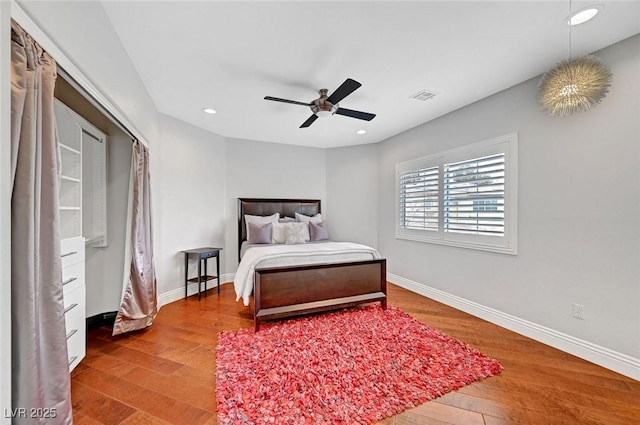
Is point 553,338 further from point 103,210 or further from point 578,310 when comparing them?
point 103,210

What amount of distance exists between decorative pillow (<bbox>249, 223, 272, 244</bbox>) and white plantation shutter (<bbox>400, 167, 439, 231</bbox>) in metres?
2.26

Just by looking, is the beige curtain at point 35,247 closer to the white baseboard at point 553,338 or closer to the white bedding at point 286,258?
the white bedding at point 286,258

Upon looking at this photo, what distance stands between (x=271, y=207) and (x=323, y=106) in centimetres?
259

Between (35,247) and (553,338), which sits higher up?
(35,247)

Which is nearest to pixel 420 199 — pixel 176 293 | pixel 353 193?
pixel 353 193

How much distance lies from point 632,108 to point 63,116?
4387 millimetres

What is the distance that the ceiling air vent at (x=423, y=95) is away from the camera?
2.94m

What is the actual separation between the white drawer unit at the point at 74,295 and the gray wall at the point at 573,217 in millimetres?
3892

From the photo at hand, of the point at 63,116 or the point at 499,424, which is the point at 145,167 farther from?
the point at 499,424

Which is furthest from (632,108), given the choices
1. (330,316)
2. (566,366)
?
(330,316)

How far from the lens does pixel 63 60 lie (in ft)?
4.51

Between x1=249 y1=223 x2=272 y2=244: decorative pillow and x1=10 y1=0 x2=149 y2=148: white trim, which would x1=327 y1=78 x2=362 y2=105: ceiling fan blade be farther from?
x1=249 y1=223 x2=272 y2=244: decorative pillow

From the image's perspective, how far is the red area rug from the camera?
1.61 metres

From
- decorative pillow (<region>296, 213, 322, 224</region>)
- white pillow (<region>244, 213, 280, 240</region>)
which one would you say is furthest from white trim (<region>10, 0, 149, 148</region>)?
decorative pillow (<region>296, 213, 322, 224</region>)
